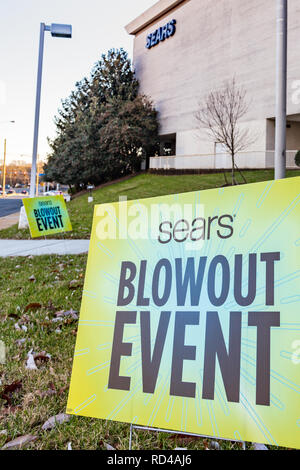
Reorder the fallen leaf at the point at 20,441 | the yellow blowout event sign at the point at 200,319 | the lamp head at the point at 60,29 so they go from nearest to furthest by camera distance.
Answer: the yellow blowout event sign at the point at 200,319 < the fallen leaf at the point at 20,441 < the lamp head at the point at 60,29

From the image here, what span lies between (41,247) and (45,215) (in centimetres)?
89

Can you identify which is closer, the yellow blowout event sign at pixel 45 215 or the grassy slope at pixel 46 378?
the grassy slope at pixel 46 378

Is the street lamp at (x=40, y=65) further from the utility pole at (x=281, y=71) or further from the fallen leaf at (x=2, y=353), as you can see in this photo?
the fallen leaf at (x=2, y=353)

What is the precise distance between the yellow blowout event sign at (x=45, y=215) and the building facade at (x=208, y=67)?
56.9 ft

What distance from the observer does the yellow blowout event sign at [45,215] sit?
765 centimetres

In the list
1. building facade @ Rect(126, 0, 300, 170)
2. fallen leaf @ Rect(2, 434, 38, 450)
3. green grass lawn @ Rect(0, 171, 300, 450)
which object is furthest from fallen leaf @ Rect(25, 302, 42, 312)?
→ building facade @ Rect(126, 0, 300, 170)

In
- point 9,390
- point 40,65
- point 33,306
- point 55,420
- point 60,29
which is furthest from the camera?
point 40,65

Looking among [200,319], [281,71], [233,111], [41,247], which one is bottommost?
[200,319]

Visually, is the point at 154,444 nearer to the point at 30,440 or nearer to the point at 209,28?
the point at 30,440

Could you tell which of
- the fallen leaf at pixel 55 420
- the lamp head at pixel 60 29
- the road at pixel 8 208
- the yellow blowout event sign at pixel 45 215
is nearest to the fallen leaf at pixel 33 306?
the fallen leaf at pixel 55 420

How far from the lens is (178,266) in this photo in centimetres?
185

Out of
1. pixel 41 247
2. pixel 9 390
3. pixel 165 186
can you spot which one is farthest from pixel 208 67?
pixel 9 390

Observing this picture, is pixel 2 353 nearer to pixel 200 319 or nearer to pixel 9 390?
pixel 9 390

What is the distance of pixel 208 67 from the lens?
27016 millimetres
